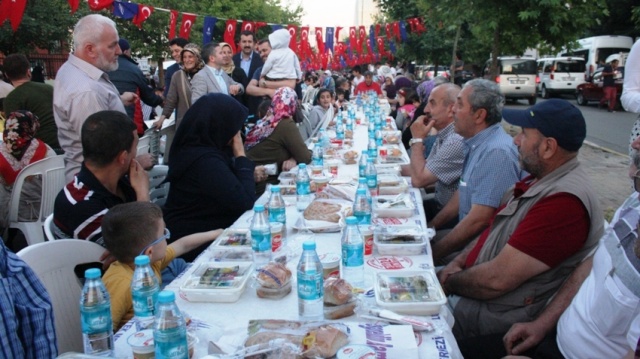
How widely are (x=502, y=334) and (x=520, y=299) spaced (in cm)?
19

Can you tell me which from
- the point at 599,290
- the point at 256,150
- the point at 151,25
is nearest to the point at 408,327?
the point at 599,290

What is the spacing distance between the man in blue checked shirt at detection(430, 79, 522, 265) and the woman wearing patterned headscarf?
10.4 feet

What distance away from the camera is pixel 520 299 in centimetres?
255

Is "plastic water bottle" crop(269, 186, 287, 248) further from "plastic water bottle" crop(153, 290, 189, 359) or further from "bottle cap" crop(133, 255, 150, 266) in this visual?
"plastic water bottle" crop(153, 290, 189, 359)

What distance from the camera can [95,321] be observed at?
1781 millimetres

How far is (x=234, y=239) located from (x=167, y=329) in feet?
4.39

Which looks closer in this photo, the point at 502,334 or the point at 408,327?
the point at 408,327

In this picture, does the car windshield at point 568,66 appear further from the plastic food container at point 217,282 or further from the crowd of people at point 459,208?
the plastic food container at point 217,282

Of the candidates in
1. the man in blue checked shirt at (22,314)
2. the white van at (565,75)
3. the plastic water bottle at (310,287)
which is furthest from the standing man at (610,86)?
the man in blue checked shirt at (22,314)

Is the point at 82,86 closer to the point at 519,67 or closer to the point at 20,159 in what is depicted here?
the point at 20,159

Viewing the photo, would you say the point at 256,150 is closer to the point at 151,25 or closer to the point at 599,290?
the point at 599,290

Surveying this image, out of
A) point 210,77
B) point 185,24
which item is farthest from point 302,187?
point 185,24

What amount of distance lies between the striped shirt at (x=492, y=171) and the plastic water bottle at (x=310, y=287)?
5.51 feet

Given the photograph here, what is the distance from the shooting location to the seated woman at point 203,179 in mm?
3451
